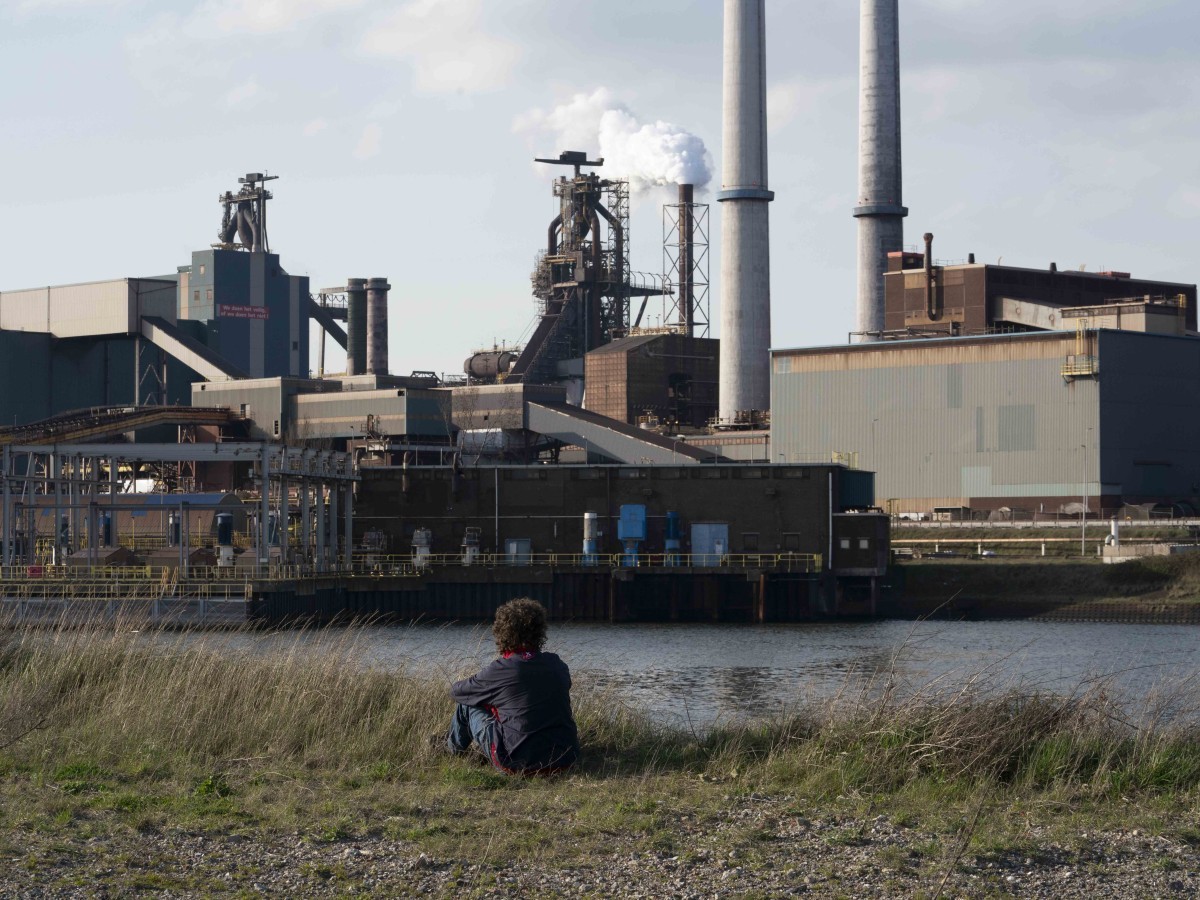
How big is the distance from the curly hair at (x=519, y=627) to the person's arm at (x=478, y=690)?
222 millimetres

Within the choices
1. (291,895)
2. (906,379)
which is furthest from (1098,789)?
(906,379)

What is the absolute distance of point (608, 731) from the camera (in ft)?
47.5

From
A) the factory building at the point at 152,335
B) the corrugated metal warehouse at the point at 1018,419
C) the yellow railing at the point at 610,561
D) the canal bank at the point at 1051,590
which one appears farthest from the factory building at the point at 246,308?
the canal bank at the point at 1051,590

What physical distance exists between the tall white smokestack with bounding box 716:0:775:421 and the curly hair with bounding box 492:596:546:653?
265ft

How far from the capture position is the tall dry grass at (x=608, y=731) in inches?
508

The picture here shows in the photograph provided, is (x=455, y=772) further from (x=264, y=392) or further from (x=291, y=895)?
(x=264, y=392)

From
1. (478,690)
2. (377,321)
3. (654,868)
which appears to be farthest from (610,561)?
(377,321)

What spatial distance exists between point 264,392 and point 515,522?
129 feet

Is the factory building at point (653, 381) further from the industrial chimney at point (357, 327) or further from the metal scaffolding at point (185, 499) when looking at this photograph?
the metal scaffolding at point (185, 499)

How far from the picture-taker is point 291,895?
956 cm

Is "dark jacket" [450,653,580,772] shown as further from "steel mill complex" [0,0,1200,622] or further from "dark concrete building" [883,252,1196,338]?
"dark concrete building" [883,252,1196,338]

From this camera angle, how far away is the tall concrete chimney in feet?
300

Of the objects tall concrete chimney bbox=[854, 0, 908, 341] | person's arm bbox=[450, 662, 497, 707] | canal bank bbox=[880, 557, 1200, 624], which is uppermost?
tall concrete chimney bbox=[854, 0, 908, 341]

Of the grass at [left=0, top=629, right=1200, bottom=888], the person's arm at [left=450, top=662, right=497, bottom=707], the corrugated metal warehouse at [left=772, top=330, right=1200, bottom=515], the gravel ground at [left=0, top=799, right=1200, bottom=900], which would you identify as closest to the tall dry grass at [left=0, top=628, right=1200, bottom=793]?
the grass at [left=0, top=629, right=1200, bottom=888]
